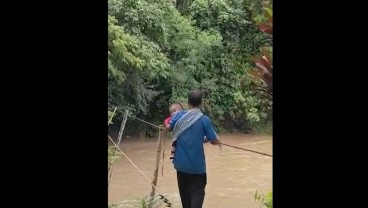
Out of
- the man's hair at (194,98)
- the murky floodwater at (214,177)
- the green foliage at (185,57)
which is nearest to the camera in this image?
the man's hair at (194,98)

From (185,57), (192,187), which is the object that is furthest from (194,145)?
(185,57)

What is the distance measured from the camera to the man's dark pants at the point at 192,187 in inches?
145

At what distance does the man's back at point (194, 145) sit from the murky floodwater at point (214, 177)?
8.77 ft

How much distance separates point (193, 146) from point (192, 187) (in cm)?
27

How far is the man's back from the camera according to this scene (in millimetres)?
3641

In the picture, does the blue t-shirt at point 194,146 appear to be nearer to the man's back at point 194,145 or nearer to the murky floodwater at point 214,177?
the man's back at point 194,145

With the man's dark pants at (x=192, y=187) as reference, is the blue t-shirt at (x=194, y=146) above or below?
above

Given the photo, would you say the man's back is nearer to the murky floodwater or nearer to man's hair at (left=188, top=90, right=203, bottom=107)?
man's hair at (left=188, top=90, right=203, bottom=107)

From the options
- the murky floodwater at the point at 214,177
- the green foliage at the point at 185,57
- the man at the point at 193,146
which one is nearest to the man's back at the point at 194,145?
the man at the point at 193,146

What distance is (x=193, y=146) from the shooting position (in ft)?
12.0

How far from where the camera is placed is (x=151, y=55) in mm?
11859

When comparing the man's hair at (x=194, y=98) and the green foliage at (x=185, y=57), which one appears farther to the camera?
the green foliage at (x=185, y=57)
